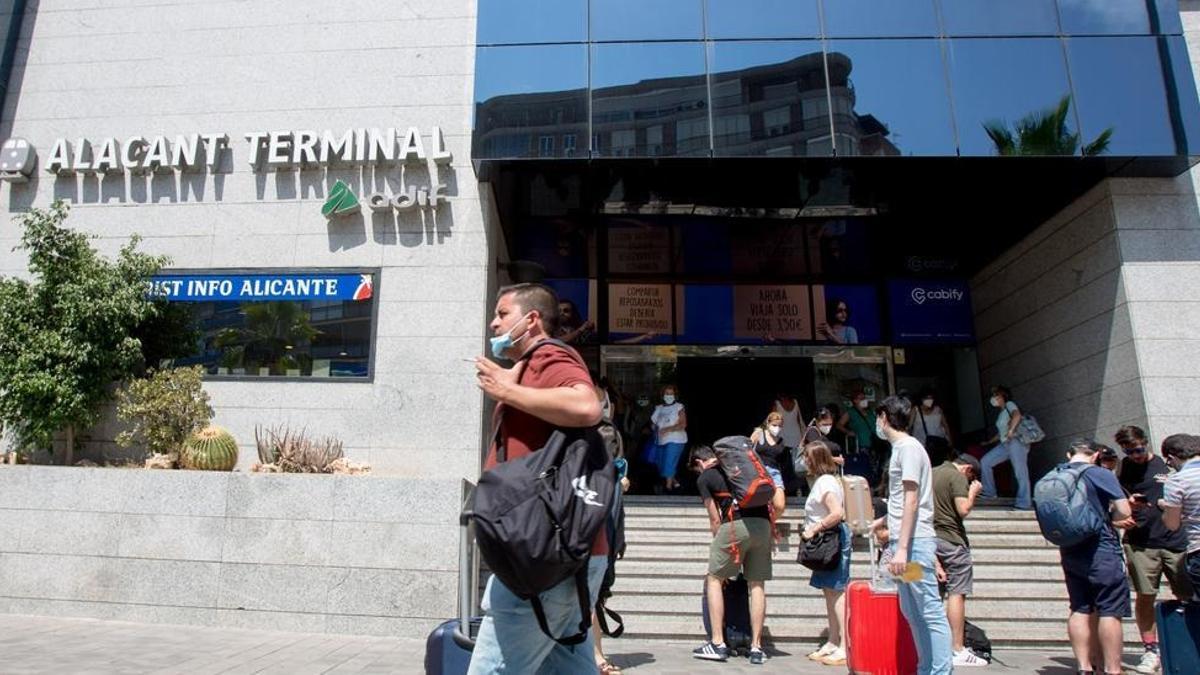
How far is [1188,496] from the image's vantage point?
5.00m

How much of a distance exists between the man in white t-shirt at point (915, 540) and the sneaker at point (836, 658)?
164 centimetres

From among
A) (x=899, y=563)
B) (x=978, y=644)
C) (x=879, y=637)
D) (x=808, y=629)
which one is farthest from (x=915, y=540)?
(x=808, y=629)

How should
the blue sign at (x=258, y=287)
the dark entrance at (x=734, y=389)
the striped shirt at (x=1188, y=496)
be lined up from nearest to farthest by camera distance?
the striped shirt at (x=1188, y=496) → the blue sign at (x=258, y=287) → the dark entrance at (x=734, y=389)

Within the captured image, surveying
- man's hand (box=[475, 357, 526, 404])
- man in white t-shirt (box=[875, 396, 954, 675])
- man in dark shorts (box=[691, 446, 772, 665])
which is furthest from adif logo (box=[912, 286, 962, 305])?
man's hand (box=[475, 357, 526, 404])

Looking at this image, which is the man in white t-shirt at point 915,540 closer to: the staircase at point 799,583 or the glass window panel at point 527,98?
the staircase at point 799,583

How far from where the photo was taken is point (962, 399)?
548 inches

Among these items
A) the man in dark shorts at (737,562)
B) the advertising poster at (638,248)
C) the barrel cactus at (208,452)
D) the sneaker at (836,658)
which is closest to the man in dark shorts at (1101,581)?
the sneaker at (836,658)

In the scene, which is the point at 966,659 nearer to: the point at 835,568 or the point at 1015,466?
the point at 835,568

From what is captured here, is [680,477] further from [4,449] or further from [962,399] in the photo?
[4,449]

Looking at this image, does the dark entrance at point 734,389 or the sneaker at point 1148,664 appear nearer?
the sneaker at point 1148,664

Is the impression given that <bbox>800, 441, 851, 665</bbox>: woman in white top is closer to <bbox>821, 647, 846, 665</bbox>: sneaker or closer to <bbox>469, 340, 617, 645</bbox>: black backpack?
<bbox>821, 647, 846, 665</bbox>: sneaker

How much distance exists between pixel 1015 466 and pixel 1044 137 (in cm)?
425

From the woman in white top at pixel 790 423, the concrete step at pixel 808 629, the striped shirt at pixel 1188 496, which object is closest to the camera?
the striped shirt at pixel 1188 496

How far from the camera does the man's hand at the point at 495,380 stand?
2480mm
